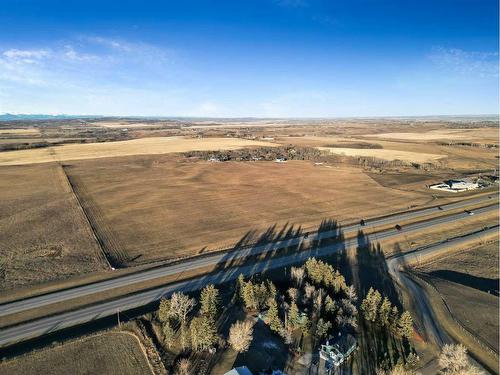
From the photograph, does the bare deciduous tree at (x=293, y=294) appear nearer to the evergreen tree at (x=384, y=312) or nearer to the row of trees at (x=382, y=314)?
the row of trees at (x=382, y=314)

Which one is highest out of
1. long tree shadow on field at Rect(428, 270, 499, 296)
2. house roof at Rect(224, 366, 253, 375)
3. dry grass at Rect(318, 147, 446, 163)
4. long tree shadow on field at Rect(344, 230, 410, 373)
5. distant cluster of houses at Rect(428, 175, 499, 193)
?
dry grass at Rect(318, 147, 446, 163)

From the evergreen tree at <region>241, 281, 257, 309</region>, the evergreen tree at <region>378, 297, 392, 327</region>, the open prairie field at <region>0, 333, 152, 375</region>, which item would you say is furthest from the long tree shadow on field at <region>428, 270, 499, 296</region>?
the open prairie field at <region>0, 333, 152, 375</region>

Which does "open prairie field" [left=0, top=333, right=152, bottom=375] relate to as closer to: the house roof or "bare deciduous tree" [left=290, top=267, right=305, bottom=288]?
the house roof

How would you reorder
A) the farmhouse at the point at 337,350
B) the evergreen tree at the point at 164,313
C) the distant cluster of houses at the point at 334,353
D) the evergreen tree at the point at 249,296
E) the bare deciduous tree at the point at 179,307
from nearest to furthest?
the distant cluster of houses at the point at 334,353, the farmhouse at the point at 337,350, the evergreen tree at the point at 164,313, the bare deciduous tree at the point at 179,307, the evergreen tree at the point at 249,296

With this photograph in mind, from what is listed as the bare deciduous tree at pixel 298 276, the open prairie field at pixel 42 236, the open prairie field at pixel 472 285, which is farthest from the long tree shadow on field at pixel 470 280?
the open prairie field at pixel 42 236

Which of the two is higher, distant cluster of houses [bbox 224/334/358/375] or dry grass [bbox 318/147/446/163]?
dry grass [bbox 318/147/446/163]

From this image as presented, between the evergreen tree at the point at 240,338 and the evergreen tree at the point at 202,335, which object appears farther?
the evergreen tree at the point at 202,335
